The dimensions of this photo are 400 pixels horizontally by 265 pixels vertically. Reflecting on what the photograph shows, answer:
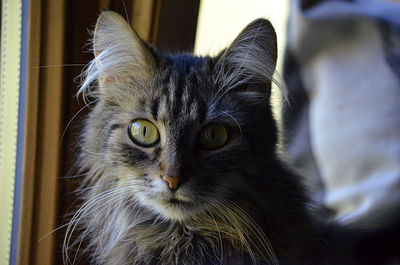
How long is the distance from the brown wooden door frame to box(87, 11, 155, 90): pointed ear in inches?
4.8

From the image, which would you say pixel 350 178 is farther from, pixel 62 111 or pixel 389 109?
pixel 62 111

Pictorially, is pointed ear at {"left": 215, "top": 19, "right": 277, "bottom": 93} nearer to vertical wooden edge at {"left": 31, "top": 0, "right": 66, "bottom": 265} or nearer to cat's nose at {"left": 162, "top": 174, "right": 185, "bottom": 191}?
cat's nose at {"left": 162, "top": 174, "right": 185, "bottom": 191}

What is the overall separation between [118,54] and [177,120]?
288 millimetres

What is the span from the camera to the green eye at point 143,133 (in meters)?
0.94

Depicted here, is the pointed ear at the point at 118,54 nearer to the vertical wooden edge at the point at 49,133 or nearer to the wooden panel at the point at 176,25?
the vertical wooden edge at the point at 49,133

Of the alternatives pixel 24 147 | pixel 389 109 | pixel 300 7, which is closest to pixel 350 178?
pixel 389 109

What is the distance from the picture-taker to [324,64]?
61.9 inches

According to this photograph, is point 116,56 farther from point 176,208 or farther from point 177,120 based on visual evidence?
point 176,208

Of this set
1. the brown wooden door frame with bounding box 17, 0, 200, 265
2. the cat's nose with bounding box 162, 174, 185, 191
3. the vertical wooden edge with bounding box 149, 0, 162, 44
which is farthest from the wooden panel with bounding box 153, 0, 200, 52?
the cat's nose with bounding box 162, 174, 185, 191

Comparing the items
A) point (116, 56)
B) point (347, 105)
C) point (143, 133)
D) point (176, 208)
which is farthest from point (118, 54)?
point (347, 105)

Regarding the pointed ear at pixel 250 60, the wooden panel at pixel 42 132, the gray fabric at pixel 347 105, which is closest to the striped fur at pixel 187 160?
the pointed ear at pixel 250 60

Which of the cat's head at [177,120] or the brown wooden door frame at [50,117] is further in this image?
the brown wooden door frame at [50,117]

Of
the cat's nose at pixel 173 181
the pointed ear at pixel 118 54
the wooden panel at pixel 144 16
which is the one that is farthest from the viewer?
the wooden panel at pixel 144 16

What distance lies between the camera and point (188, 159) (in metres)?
0.88
